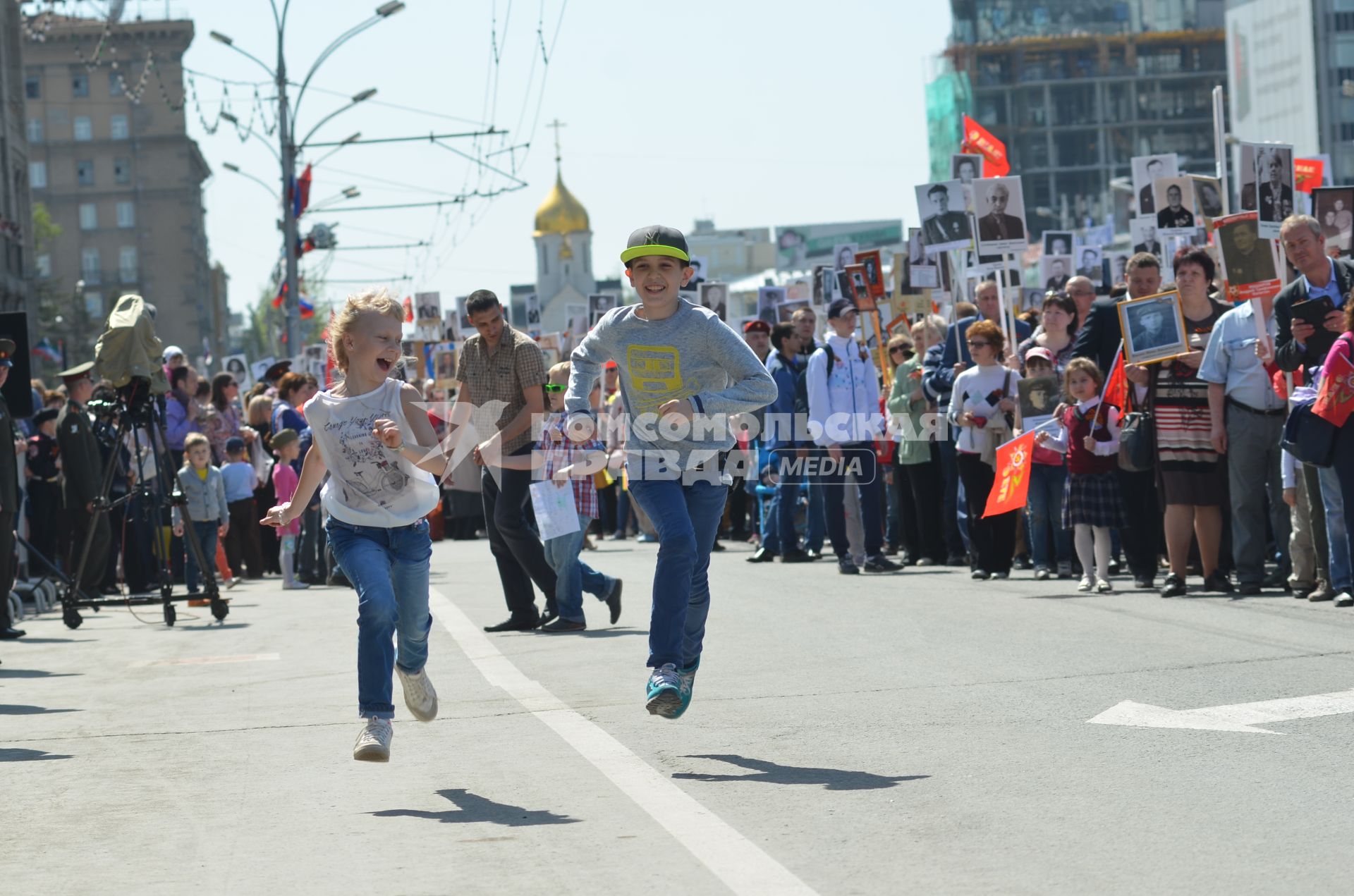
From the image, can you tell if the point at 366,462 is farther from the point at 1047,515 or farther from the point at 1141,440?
the point at 1047,515

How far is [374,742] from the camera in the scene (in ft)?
23.0

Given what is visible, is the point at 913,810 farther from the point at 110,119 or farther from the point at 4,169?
the point at 110,119

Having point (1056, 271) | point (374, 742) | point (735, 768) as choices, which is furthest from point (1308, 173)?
point (374, 742)

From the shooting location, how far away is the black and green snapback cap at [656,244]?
25.0ft

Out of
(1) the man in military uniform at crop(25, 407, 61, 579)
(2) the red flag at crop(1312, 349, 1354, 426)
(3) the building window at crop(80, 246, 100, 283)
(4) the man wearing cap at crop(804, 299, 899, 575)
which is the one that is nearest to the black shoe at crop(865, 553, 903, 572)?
(4) the man wearing cap at crop(804, 299, 899, 575)

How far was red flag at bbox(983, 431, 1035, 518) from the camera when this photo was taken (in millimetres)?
14641

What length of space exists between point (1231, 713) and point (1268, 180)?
321 inches

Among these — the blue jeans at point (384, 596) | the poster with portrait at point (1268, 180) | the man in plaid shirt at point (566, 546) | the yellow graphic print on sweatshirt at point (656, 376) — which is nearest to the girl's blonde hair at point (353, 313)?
the blue jeans at point (384, 596)

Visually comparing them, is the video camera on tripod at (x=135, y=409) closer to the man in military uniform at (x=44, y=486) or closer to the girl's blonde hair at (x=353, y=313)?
the man in military uniform at (x=44, y=486)

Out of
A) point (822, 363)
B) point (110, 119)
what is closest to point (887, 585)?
point (822, 363)

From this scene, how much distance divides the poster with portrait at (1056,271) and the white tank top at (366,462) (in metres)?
16.9

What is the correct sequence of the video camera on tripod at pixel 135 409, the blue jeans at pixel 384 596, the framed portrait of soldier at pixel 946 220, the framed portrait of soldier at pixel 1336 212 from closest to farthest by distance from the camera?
the blue jeans at pixel 384 596 → the video camera on tripod at pixel 135 409 → the framed portrait of soldier at pixel 1336 212 → the framed portrait of soldier at pixel 946 220

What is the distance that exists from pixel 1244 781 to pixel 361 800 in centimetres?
277

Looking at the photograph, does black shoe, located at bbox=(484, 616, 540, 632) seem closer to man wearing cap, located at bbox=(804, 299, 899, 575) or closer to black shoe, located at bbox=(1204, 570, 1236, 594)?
black shoe, located at bbox=(1204, 570, 1236, 594)
